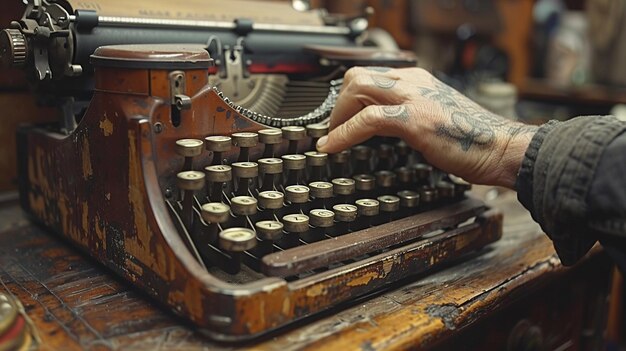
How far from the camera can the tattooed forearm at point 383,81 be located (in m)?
1.17

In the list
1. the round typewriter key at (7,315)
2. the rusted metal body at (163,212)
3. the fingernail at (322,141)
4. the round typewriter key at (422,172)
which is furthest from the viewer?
the round typewriter key at (422,172)

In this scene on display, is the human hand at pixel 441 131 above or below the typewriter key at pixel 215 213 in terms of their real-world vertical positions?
above

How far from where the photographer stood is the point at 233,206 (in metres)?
0.92

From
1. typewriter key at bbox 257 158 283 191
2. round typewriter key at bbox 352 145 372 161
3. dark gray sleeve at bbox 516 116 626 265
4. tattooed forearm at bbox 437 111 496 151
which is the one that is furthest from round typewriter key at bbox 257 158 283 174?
dark gray sleeve at bbox 516 116 626 265

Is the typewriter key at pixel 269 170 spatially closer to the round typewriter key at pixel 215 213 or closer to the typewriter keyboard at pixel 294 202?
the typewriter keyboard at pixel 294 202

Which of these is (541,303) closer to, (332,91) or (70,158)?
(332,91)

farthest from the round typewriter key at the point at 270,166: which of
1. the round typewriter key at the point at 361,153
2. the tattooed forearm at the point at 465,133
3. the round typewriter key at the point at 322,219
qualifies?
the tattooed forearm at the point at 465,133

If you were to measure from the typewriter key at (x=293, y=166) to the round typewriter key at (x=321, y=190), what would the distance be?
44 mm

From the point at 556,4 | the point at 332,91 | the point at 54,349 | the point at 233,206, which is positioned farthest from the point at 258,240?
the point at 556,4

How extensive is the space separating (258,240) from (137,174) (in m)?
0.23

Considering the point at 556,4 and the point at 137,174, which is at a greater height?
the point at 556,4

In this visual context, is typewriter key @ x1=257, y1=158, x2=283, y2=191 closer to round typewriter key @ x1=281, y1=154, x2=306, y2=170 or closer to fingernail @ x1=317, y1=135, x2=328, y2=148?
round typewriter key @ x1=281, y1=154, x2=306, y2=170

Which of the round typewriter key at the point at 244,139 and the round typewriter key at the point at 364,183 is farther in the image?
the round typewriter key at the point at 364,183

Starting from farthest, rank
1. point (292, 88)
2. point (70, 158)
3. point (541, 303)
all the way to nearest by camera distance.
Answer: point (292, 88) → point (541, 303) → point (70, 158)
